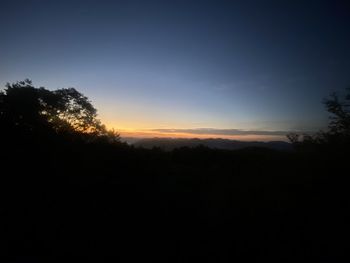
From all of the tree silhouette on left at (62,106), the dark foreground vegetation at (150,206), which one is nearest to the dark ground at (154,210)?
the dark foreground vegetation at (150,206)

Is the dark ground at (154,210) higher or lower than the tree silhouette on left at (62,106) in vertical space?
lower

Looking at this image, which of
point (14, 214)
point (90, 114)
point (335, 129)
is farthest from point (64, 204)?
point (90, 114)

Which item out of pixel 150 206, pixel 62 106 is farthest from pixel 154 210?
pixel 62 106

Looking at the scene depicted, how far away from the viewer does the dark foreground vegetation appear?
21.5 ft

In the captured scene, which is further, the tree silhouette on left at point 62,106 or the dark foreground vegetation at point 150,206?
the tree silhouette on left at point 62,106

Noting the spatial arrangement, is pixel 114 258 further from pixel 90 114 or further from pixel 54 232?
pixel 90 114

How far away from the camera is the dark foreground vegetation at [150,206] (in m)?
6.55

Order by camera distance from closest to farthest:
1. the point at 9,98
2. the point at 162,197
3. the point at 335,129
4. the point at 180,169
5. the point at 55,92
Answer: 1. the point at 162,197
2. the point at 180,169
3. the point at 9,98
4. the point at 335,129
5. the point at 55,92

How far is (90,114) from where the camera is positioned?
2773 centimetres

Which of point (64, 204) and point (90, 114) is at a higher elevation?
point (90, 114)

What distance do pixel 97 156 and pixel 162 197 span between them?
12.7 feet

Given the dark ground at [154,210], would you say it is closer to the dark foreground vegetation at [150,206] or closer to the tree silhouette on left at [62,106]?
the dark foreground vegetation at [150,206]

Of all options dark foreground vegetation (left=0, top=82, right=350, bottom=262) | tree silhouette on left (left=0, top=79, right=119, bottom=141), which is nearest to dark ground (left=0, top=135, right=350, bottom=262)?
dark foreground vegetation (left=0, top=82, right=350, bottom=262)

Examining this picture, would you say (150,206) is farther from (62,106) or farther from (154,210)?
(62,106)
